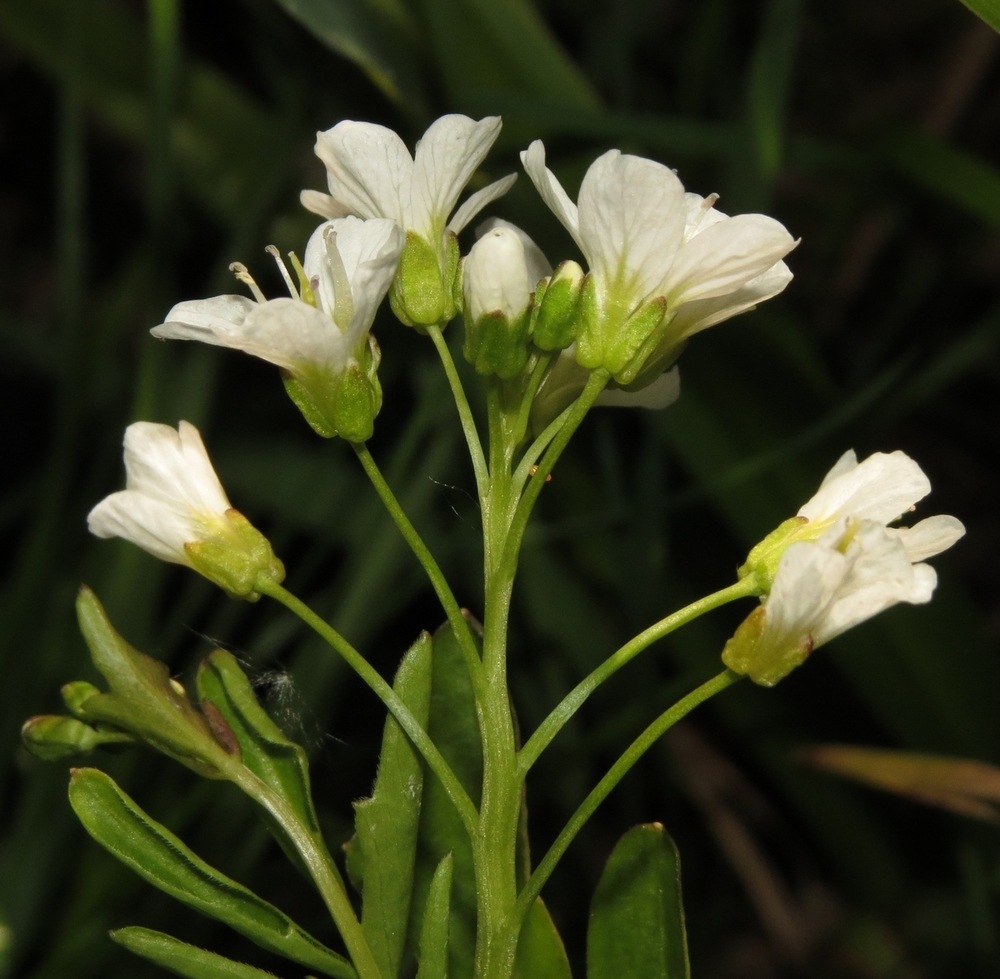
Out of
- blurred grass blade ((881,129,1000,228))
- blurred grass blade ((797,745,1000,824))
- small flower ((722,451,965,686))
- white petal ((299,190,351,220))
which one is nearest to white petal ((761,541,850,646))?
small flower ((722,451,965,686))

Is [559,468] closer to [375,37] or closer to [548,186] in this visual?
[375,37]

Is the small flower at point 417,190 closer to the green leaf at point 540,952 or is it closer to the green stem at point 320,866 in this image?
the green stem at point 320,866

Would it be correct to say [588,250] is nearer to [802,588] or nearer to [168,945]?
[802,588]

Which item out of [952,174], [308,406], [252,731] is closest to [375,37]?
[952,174]

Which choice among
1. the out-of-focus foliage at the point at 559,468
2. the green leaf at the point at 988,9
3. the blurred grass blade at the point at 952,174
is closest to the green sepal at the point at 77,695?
the out-of-focus foliage at the point at 559,468

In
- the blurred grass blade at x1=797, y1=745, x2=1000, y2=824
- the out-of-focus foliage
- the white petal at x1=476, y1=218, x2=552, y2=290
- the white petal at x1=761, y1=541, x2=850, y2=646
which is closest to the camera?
the white petal at x1=761, y1=541, x2=850, y2=646

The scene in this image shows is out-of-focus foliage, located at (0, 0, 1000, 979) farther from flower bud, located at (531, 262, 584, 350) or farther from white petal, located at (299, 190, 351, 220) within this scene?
flower bud, located at (531, 262, 584, 350)
